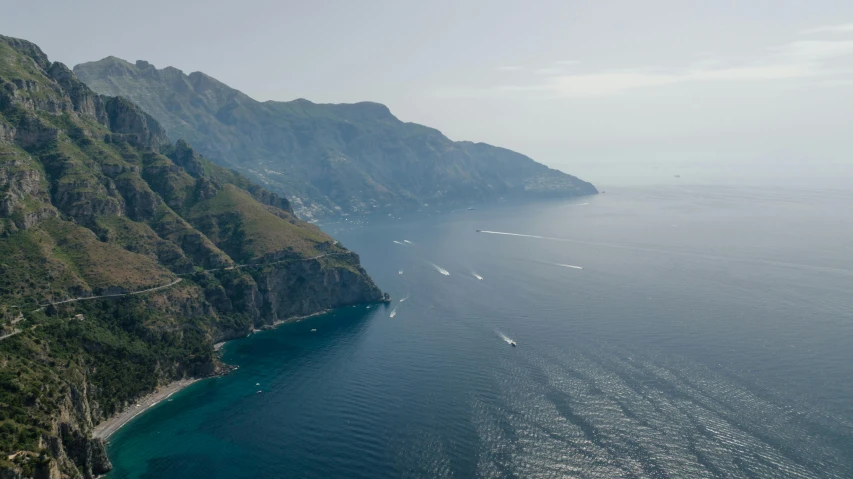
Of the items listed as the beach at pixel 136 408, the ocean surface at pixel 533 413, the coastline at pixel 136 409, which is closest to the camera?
the ocean surface at pixel 533 413

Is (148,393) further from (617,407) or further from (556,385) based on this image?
(617,407)

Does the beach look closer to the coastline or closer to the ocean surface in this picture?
the coastline

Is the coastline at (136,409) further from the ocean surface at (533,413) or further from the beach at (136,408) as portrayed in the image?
the ocean surface at (533,413)

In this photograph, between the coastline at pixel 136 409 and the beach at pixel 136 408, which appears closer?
the coastline at pixel 136 409

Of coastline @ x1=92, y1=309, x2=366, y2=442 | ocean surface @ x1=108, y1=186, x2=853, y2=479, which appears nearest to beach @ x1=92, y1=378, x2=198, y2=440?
coastline @ x1=92, y1=309, x2=366, y2=442

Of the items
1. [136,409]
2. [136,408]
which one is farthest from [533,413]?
[136,408]

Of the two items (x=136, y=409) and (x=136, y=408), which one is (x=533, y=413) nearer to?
(x=136, y=409)

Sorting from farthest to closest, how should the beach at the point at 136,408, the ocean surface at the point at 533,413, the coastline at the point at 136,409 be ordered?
the beach at the point at 136,408 < the coastline at the point at 136,409 < the ocean surface at the point at 533,413

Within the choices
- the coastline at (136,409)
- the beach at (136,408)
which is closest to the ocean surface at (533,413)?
the coastline at (136,409)

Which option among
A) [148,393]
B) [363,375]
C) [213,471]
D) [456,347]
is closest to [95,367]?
[148,393]
